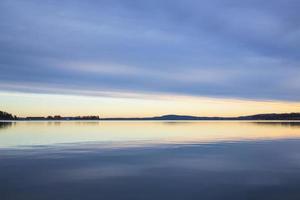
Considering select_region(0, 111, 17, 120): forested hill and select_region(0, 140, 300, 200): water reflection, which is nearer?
select_region(0, 140, 300, 200): water reflection

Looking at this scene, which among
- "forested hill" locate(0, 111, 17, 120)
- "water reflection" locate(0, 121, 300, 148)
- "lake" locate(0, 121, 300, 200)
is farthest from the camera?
"forested hill" locate(0, 111, 17, 120)

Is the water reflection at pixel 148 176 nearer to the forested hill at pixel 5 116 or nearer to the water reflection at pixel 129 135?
the water reflection at pixel 129 135

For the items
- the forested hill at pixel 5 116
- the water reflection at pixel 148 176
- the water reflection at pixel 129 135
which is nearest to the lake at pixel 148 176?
the water reflection at pixel 148 176

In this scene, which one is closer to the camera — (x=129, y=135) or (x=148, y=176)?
(x=148, y=176)

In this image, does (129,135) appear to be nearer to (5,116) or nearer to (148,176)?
(148,176)

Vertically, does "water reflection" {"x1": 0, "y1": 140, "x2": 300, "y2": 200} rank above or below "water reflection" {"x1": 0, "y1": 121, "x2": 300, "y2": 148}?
below

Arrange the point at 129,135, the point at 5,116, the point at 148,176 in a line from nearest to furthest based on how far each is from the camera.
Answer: the point at 148,176
the point at 129,135
the point at 5,116

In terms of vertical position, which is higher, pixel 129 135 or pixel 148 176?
pixel 129 135

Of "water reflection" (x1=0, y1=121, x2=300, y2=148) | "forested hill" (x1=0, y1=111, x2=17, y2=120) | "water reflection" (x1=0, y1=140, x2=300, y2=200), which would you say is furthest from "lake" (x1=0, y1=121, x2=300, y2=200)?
"forested hill" (x1=0, y1=111, x2=17, y2=120)

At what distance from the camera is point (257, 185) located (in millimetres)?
12727

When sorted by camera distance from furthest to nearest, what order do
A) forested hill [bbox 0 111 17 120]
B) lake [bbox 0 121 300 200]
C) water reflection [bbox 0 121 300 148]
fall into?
forested hill [bbox 0 111 17 120] < water reflection [bbox 0 121 300 148] < lake [bbox 0 121 300 200]

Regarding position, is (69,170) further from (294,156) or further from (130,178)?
(294,156)

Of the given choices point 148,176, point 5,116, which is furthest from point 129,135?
point 5,116

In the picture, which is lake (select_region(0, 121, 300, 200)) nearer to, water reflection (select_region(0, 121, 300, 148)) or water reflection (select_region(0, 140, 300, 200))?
water reflection (select_region(0, 140, 300, 200))
